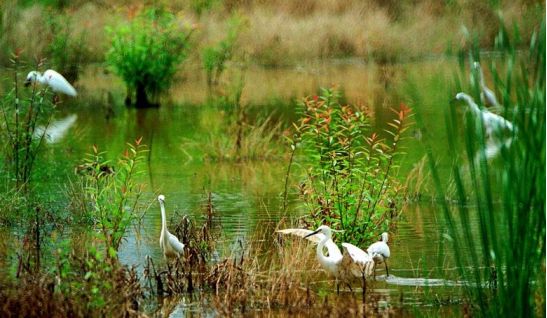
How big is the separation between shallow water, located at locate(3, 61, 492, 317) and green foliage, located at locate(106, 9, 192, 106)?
0.49 m

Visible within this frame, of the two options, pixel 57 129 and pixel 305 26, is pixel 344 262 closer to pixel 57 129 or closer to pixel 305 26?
pixel 57 129

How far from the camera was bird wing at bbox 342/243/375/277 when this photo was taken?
6438 millimetres

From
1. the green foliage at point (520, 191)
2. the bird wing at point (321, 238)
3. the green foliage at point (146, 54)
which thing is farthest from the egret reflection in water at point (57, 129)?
the green foliage at point (520, 191)

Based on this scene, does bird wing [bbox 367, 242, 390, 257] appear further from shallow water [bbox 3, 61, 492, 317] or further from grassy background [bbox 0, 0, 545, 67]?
grassy background [bbox 0, 0, 545, 67]

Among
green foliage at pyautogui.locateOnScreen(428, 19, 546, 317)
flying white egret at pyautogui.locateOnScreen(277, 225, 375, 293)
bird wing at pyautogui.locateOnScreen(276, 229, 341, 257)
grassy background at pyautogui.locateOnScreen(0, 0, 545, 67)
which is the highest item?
grassy background at pyautogui.locateOnScreen(0, 0, 545, 67)

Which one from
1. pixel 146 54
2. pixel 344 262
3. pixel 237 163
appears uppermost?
pixel 146 54

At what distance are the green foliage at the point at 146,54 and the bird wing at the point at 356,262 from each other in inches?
508

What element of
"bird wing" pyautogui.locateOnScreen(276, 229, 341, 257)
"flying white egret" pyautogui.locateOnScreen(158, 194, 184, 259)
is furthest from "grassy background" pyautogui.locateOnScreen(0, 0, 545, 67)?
"bird wing" pyautogui.locateOnScreen(276, 229, 341, 257)

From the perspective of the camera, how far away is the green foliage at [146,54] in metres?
19.1

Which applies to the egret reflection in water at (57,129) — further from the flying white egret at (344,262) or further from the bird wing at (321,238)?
the flying white egret at (344,262)

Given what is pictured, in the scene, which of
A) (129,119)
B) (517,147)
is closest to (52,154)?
(129,119)

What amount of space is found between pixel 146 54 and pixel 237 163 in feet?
24.5

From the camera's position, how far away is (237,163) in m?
12.4

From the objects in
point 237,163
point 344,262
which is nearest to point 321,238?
point 344,262
